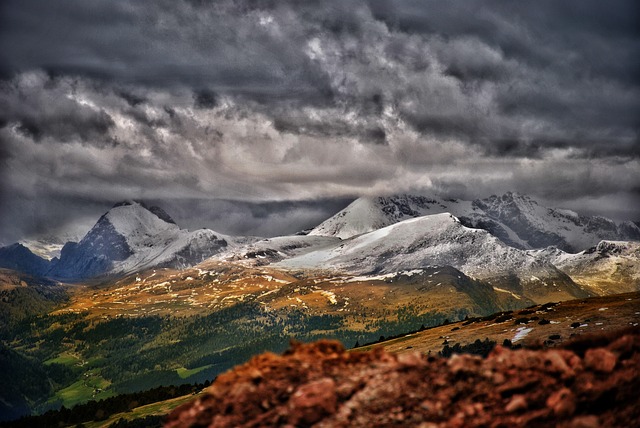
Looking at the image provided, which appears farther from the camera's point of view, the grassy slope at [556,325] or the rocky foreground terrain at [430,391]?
the grassy slope at [556,325]

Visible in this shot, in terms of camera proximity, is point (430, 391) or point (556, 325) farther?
point (556, 325)

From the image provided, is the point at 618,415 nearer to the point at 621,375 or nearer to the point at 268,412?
the point at 621,375

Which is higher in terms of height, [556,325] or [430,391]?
[430,391]

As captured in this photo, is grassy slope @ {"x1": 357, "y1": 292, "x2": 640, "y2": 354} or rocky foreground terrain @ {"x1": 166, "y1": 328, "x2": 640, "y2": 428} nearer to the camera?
rocky foreground terrain @ {"x1": 166, "y1": 328, "x2": 640, "y2": 428}

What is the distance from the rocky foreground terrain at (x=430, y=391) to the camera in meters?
21.7

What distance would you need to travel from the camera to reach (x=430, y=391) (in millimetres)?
22672

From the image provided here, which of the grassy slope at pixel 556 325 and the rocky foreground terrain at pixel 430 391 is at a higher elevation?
the rocky foreground terrain at pixel 430 391

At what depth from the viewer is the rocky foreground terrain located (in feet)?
71.3

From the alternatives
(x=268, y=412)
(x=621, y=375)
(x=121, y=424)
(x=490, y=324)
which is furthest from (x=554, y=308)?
(x=121, y=424)

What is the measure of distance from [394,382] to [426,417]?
2018 mm

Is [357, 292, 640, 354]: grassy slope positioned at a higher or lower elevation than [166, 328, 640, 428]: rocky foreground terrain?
lower

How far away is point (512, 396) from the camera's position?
22.2m

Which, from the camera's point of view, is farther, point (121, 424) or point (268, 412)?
point (121, 424)

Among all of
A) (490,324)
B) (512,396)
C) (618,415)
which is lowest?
(490,324)
